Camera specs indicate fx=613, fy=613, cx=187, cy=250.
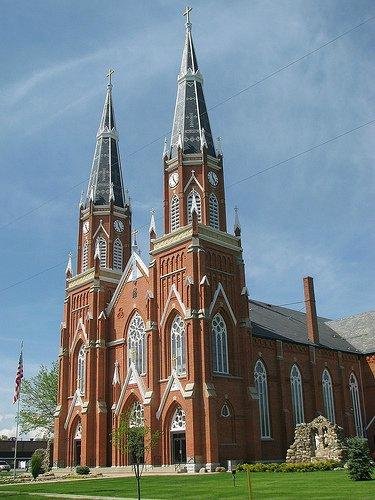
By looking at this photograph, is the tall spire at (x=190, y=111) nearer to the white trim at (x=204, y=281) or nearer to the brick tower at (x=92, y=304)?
the brick tower at (x=92, y=304)

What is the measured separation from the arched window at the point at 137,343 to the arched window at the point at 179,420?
5604mm

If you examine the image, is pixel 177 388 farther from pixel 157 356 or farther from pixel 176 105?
pixel 176 105

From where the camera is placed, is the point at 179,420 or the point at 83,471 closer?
the point at 179,420

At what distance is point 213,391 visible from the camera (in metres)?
39.4

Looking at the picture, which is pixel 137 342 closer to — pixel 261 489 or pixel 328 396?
pixel 328 396

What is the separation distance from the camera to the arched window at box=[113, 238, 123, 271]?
54562 millimetres

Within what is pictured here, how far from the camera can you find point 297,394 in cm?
5181

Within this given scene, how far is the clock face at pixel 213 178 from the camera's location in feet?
156

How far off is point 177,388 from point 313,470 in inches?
413

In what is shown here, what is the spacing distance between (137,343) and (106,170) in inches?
722

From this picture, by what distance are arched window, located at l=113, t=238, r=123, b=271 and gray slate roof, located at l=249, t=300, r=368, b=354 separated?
12556 mm

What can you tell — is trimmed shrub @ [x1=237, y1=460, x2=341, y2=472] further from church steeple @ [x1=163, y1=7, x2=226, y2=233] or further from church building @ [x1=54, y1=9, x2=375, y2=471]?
church steeple @ [x1=163, y1=7, x2=226, y2=233]

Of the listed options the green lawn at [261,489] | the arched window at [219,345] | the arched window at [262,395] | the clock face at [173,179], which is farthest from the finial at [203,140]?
the green lawn at [261,489]

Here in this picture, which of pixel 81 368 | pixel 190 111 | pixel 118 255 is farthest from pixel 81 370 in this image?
pixel 190 111
